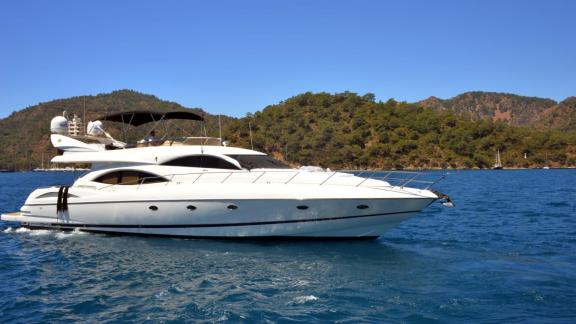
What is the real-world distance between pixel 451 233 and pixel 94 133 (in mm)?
11676

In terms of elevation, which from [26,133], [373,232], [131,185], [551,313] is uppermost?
[26,133]

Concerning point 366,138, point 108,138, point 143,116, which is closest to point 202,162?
point 143,116

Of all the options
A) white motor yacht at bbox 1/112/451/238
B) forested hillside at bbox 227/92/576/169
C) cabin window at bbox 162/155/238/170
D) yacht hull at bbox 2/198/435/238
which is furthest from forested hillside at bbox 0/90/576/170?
yacht hull at bbox 2/198/435/238

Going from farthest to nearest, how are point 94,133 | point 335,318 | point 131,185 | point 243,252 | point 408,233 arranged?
point 94,133 → point 408,233 → point 131,185 → point 243,252 → point 335,318

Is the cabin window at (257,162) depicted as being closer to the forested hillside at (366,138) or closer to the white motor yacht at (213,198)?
the white motor yacht at (213,198)

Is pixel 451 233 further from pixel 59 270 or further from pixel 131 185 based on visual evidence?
pixel 59 270

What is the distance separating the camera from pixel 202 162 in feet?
40.8

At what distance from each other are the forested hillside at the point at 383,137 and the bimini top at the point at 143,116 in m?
76.8

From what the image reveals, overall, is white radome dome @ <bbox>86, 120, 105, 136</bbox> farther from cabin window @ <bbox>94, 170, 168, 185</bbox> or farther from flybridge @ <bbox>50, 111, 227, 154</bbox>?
cabin window @ <bbox>94, 170, 168, 185</bbox>

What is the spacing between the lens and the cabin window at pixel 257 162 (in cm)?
1242

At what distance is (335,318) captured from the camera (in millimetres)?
6258

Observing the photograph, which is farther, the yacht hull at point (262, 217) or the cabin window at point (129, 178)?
the cabin window at point (129, 178)

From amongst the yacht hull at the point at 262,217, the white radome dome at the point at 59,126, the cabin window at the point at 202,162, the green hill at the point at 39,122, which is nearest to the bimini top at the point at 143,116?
the white radome dome at the point at 59,126

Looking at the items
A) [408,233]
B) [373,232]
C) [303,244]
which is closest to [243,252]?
[303,244]
